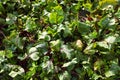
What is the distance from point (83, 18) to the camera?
400 cm

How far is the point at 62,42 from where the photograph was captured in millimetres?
3615

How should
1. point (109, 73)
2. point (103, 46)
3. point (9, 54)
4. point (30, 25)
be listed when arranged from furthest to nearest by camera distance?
point (30, 25)
point (9, 54)
point (103, 46)
point (109, 73)

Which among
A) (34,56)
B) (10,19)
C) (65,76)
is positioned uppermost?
(10,19)

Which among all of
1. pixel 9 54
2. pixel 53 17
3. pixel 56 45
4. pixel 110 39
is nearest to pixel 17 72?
pixel 9 54

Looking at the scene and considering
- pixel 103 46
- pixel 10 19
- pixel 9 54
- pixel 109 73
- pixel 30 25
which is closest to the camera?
pixel 109 73

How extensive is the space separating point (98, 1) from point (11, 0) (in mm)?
1165

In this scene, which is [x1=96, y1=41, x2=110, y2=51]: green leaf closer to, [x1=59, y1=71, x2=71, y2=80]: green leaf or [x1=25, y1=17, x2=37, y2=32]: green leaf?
[x1=59, y1=71, x2=71, y2=80]: green leaf

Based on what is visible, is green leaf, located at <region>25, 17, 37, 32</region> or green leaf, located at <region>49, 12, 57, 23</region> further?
green leaf, located at <region>25, 17, 37, 32</region>

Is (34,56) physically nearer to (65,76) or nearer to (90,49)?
(65,76)

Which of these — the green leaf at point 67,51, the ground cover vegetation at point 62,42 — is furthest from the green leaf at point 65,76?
the green leaf at point 67,51

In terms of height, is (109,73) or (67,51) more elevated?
(67,51)

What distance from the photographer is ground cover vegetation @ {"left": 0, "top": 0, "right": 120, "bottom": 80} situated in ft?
11.4

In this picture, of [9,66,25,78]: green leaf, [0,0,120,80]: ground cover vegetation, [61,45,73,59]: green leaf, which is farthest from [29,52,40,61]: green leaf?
[61,45,73,59]: green leaf

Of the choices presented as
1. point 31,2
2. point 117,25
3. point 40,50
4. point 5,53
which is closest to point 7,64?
point 5,53
